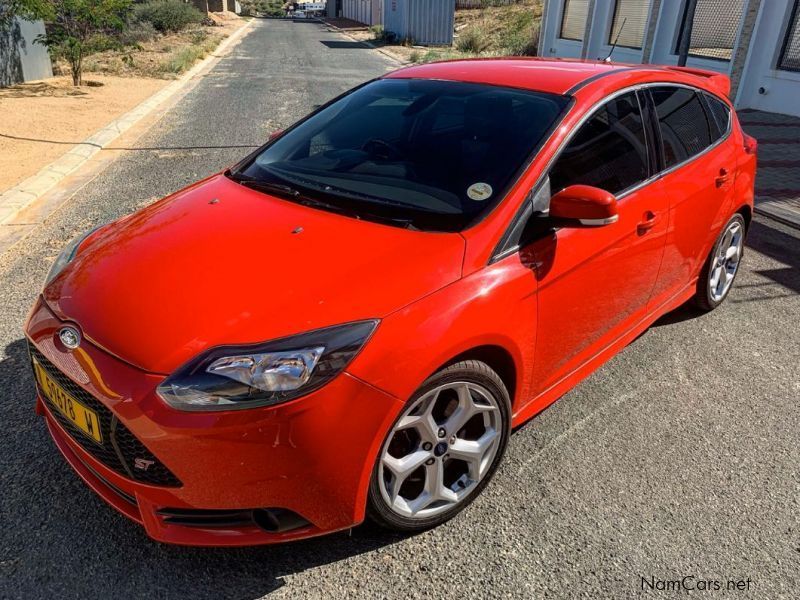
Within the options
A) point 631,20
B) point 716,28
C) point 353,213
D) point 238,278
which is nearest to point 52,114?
point 353,213

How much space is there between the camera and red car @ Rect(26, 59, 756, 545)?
1968 millimetres

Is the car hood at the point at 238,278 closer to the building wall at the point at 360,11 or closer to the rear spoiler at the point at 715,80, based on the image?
the rear spoiler at the point at 715,80

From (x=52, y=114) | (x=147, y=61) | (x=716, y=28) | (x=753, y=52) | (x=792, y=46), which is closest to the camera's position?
(x=52, y=114)

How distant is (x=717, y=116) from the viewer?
13.1 feet

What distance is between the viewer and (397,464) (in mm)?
2230

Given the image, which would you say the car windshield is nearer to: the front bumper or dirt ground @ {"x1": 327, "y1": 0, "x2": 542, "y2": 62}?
the front bumper

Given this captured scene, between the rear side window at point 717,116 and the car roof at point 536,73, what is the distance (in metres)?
0.15

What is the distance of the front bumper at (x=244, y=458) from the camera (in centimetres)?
192

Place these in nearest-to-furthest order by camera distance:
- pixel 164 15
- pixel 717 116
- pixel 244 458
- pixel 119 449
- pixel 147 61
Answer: pixel 244 458 → pixel 119 449 → pixel 717 116 → pixel 147 61 → pixel 164 15

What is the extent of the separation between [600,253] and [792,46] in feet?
39.9

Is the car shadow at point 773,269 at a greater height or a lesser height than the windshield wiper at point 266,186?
lesser

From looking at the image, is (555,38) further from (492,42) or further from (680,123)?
(680,123)

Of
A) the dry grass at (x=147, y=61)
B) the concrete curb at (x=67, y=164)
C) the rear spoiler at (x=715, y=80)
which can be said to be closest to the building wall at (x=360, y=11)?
the dry grass at (x=147, y=61)

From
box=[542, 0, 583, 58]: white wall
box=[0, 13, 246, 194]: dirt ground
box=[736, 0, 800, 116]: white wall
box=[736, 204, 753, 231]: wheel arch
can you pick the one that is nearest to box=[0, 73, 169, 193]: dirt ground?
box=[0, 13, 246, 194]: dirt ground
